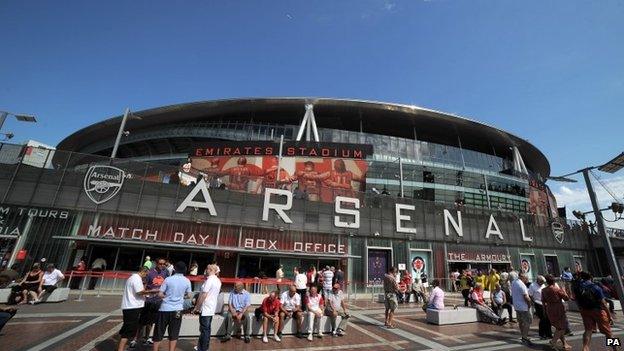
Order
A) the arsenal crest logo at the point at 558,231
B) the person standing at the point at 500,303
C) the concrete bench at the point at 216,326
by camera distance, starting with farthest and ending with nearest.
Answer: the arsenal crest logo at the point at 558,231, the person standing at the point at 500,303, the concrete bench at the point at 216,326

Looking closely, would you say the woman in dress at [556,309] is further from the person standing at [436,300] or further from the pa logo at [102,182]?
the pa logo at [102,182]

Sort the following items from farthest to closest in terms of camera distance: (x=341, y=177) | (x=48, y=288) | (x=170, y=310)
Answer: (x=341, y=177), (x=48, y=288), (x=170, y=310)

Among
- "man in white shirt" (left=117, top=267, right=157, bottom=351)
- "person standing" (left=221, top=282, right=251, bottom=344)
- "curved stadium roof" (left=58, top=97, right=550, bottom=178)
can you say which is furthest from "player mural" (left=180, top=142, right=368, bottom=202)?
"man in white shirt" (left=117, top=267, right=157, bottom=351)

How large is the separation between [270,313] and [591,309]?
7.64m

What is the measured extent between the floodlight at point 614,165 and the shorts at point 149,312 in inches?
564

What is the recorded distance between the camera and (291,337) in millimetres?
8531

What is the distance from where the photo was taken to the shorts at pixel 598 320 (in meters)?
6.90

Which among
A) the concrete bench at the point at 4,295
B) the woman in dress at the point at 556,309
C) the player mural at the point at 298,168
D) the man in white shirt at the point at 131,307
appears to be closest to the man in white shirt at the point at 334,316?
the man in white shirt at the point at 131,307

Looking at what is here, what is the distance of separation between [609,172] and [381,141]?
102 feet

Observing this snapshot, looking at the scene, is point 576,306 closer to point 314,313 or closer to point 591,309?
point 591,309

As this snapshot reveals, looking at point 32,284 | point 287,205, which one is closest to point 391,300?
point 287,205

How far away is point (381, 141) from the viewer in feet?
136

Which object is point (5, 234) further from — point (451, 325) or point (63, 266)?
point (451, 325)

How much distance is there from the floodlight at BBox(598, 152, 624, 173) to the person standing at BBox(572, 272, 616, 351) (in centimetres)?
560
